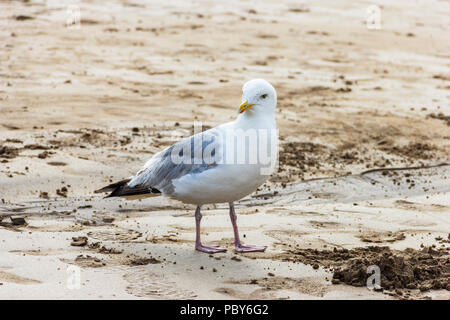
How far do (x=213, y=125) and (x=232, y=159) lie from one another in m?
3.46

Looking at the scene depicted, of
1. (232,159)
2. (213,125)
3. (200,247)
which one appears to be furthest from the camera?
(213,125)

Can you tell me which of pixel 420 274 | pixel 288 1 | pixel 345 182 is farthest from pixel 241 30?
pixel 420 274

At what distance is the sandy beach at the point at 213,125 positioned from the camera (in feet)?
15.7

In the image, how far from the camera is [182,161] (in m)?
5.35

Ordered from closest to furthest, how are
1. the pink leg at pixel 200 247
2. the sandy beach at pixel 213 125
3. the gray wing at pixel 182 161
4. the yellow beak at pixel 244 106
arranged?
the sandy beach at pixel 213 125
the yellow beak at pixel 244 106
the gray wing at pixel 182 161
the pink leg at pixel 200 247

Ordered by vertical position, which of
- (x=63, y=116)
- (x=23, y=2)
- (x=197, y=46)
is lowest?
(x=63, y=116)

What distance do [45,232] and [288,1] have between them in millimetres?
10986

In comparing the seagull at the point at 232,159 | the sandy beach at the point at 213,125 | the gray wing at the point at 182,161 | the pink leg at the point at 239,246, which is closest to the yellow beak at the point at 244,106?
the seagull at the point at 232,159

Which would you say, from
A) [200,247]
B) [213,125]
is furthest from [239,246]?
[213,125]

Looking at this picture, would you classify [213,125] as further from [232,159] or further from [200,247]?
[232,159]

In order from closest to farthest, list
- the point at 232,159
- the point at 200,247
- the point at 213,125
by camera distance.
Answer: the point at 232,159, the point at 200,247, the point at 213,125

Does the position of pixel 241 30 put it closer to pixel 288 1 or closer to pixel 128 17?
pixel 128 17

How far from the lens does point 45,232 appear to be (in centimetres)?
550

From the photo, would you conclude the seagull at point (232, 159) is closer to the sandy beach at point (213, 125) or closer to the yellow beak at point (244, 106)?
the yellow beak at point (244, 106)
